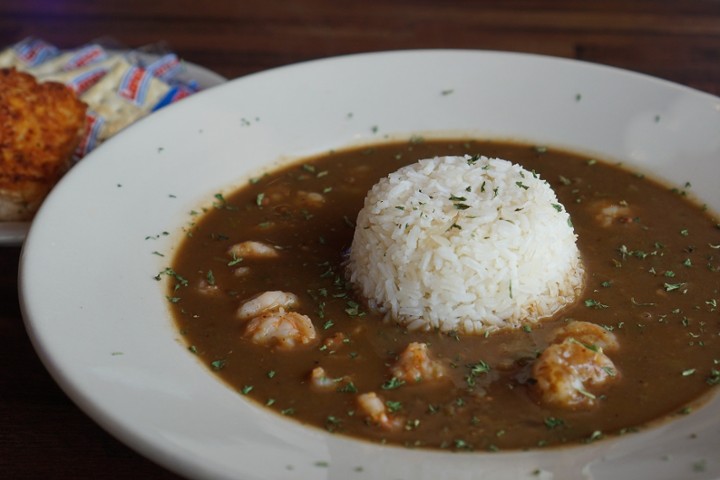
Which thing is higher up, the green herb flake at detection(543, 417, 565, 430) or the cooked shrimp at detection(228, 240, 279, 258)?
the green herb flake at detection(543, 417, 565, 430)

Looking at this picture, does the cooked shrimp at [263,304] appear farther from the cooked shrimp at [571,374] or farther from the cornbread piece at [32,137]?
the cornbread piece at [32,137]

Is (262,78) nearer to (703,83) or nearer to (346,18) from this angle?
(346,18)

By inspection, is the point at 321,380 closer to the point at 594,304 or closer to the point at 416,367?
the point at 416,367

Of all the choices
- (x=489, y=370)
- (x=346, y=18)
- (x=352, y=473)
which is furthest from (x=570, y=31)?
(x=352, y=473)

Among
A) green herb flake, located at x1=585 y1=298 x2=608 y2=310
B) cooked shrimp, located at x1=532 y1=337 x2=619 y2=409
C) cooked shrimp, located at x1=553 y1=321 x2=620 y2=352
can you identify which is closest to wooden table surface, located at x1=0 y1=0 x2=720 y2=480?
green herb flake, located at x1=585 y1=298 x2=608 y2=310

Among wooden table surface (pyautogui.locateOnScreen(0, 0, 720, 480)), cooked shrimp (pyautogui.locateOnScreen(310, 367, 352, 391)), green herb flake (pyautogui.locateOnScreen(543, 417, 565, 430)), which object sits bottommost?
wooden table surface (pyautogui.locateOnScreen(0, 0, 720, 480))

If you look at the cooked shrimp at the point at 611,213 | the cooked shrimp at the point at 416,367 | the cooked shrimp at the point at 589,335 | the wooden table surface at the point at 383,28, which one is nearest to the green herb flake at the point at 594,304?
the cooked shrimp at the point at 589,335

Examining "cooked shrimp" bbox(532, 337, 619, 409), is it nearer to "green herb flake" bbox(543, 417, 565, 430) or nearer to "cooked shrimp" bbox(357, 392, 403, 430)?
"green herb flake" bbox(543, 417, 565, 430)

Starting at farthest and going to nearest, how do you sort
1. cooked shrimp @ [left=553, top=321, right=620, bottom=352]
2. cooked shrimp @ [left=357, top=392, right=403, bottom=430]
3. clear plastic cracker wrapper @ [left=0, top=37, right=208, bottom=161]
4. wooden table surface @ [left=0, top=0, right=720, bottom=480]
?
1. wooden table surface @ [left=0, top=0, right=720, bottom=480]
2. clear plastic cracker wrapper @ [left=0, top=37, right=208, bottom=161]
3. cooked shrimp @ [left=553, top=321, right=620, bottom=352]
4. cooked shrimp @ [left=357, top=392, right=403, bottom=430]
